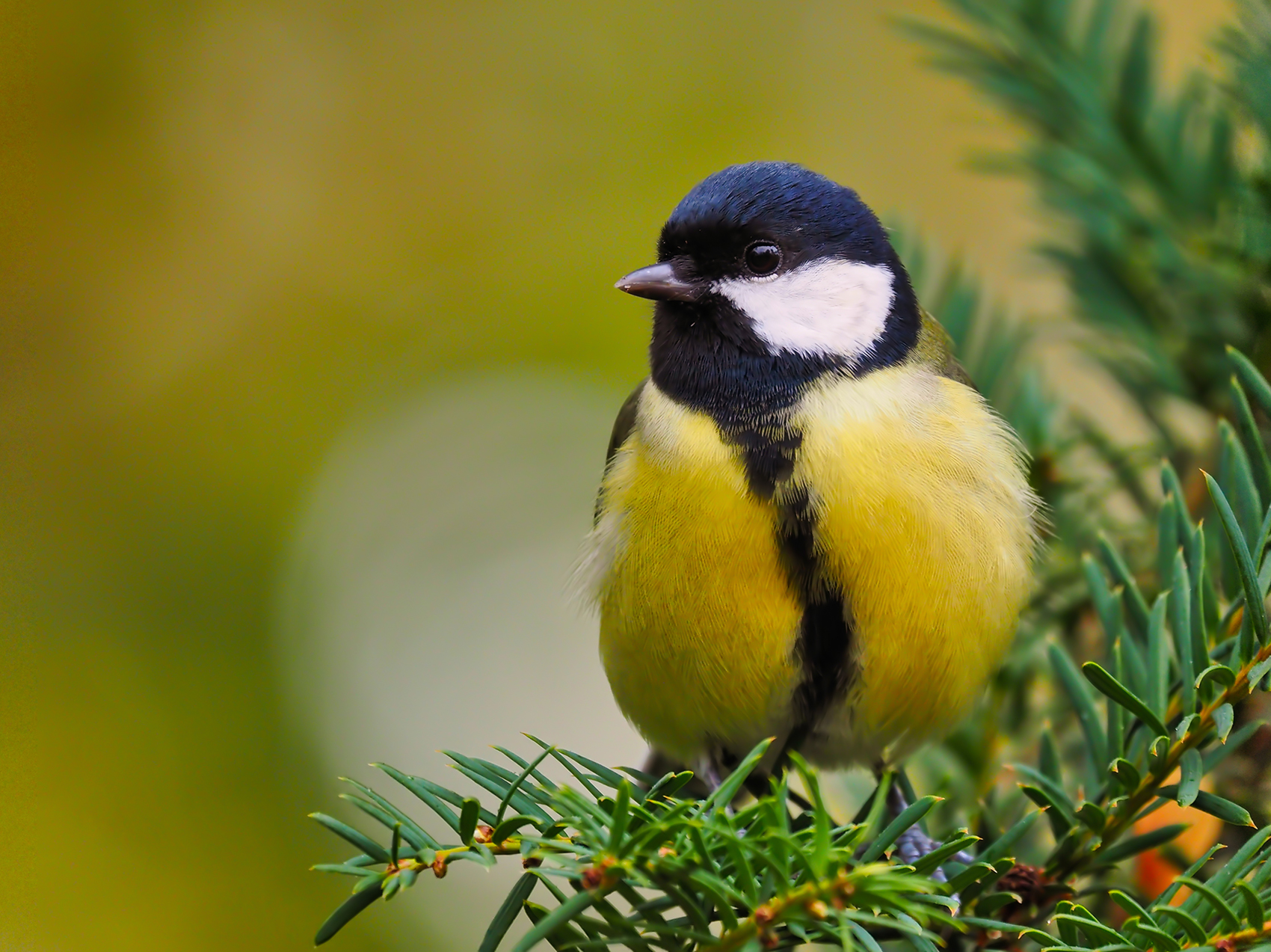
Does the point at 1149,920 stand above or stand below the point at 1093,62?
below

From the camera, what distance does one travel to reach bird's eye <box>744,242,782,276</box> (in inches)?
41.3

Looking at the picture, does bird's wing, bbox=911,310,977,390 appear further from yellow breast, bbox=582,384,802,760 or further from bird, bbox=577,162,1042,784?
yellow breast, bbox=582,384,802,760

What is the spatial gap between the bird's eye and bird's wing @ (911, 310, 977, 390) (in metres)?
0.17

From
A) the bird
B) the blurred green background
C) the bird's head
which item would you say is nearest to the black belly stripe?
the bird

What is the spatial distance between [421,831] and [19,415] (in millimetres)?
1750

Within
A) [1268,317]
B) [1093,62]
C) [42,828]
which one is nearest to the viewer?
[1268,317]

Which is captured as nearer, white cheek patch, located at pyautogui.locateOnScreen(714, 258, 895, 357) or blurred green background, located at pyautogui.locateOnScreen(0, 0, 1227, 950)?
white cheek patch, located at pyautogui.locateOnScreen(714, 258, 895, 357)

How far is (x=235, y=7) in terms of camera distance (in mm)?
2238

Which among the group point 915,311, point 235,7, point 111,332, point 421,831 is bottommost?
point 111,332

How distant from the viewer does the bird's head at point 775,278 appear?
1023 mm

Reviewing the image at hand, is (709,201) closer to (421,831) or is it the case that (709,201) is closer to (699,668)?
(699,668)

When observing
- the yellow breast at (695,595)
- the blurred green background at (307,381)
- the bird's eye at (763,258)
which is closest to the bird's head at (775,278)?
the bird's eye at (763,258)

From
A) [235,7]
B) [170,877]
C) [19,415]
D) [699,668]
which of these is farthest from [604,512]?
[235,7]

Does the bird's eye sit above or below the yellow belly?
above
